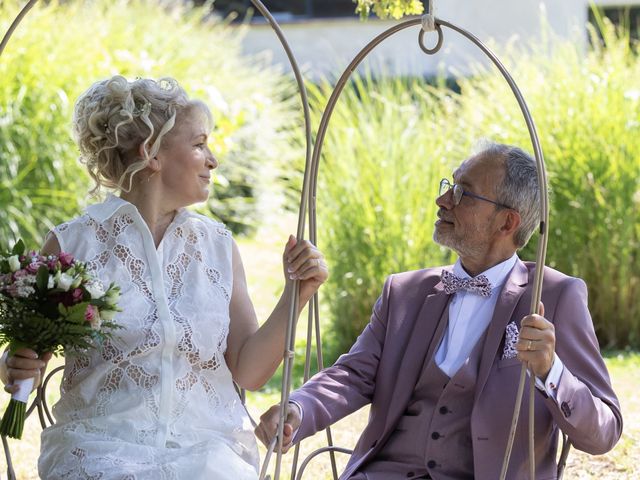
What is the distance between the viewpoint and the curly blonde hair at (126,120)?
10.3 ft

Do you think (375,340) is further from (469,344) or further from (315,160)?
(315,160)

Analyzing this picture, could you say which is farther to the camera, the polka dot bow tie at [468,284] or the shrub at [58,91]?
the shrub at [58,91]

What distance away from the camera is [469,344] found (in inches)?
122

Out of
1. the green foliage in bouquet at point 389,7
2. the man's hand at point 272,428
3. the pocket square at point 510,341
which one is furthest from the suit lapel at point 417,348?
the green foliage in bouquet at point 389,7

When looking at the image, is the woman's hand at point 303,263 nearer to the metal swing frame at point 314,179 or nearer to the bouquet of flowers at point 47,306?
the metal swing frame at point 314,179

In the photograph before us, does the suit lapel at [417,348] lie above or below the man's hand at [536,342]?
below

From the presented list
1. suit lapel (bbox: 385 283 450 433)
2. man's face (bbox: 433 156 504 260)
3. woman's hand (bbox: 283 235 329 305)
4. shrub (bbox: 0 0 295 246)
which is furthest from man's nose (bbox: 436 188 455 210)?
shrub (bbox: 0 0 295 246)

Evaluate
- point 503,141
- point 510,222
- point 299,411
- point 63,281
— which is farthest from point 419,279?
point 503,141

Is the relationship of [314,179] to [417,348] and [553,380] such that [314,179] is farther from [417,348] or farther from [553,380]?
[553,380]

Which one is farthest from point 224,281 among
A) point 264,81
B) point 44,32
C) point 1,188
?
point 264,81

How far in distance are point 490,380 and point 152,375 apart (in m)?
0.96

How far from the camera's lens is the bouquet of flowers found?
8.95ft

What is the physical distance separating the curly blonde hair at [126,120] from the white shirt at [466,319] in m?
0.97

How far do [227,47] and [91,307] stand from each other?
1016cm
